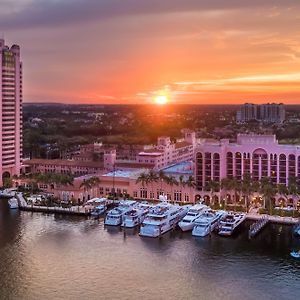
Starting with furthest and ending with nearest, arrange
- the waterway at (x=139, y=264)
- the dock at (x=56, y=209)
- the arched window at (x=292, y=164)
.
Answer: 1. the arched window at (x=292, y=164)
2. the dock at (x=56, y=209)
3. the waterway at (x=139, y=264)

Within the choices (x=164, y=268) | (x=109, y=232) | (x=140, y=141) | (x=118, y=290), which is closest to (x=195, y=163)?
(x=109, y=232)

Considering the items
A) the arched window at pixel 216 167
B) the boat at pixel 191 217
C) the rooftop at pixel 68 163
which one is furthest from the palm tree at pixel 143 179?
the rooftop at pixel 68 163

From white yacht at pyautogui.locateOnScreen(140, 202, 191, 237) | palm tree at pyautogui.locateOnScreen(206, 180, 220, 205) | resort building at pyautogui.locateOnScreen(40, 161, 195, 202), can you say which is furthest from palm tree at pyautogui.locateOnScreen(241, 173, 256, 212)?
white yacht at pyautogui.locateOnScreen(140, 202, 191, 237)

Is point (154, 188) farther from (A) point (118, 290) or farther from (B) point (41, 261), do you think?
(A) point (118, 290)

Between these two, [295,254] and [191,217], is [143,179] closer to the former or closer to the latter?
[191,217]

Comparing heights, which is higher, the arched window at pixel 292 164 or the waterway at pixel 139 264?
the arched window at pixel 292 164

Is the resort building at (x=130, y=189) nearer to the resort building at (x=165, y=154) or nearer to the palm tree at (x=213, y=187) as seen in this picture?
the palm tree at (x=213, y=187)
